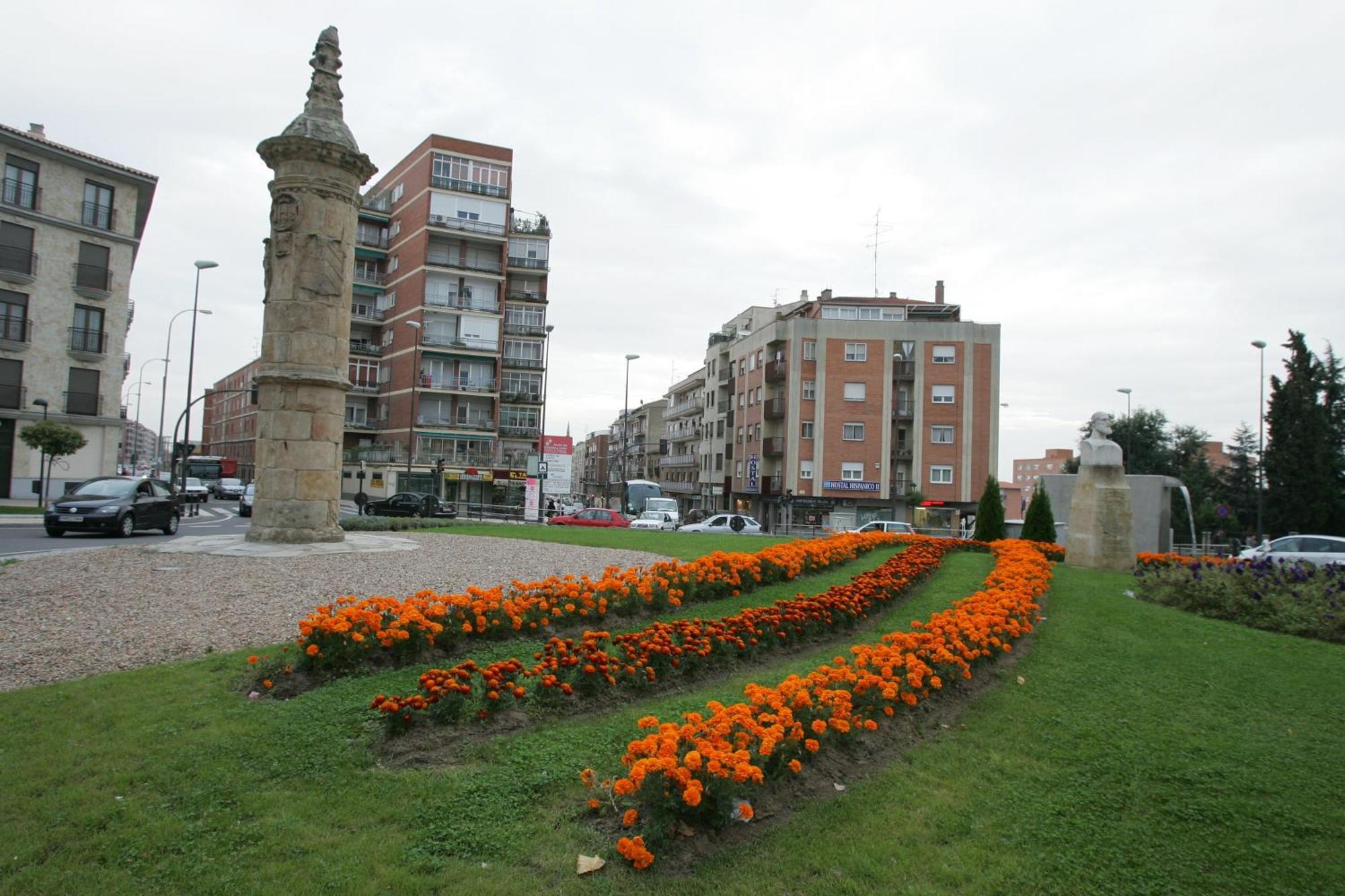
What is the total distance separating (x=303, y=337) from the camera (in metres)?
15.2

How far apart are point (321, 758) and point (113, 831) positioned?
1.03 m

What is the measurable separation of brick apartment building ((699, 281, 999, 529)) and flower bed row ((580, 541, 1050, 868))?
145 feet

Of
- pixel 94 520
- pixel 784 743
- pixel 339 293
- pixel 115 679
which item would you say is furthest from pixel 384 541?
pixel 784 743

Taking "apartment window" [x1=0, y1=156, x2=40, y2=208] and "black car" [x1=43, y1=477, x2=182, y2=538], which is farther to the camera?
"apartment window" [x1=0, y1=156, x2=40, y2=208]

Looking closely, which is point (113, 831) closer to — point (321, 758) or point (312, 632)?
point (321, 758)

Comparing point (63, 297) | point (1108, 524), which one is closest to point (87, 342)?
point (63, 297)

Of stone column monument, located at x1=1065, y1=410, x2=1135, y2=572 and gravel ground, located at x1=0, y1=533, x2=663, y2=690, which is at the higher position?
stone column monument, located at x1=1065, y1=410, x2=1135, y2=572

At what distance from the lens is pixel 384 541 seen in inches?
651

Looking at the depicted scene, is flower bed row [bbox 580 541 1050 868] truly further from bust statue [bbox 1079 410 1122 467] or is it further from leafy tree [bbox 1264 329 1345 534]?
leafy tree [bbox 1264 329 1345 534]

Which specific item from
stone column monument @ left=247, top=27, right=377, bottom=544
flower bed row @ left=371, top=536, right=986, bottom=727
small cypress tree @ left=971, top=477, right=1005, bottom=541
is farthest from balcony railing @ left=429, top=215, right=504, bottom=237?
flower bed row @ left=371, top=536, right=986, bottom=727

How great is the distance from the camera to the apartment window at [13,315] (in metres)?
36.9

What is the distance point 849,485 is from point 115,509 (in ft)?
133

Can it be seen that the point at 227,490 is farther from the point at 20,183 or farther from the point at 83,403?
the point at 20,183

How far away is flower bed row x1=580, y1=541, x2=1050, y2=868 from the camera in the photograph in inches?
147
